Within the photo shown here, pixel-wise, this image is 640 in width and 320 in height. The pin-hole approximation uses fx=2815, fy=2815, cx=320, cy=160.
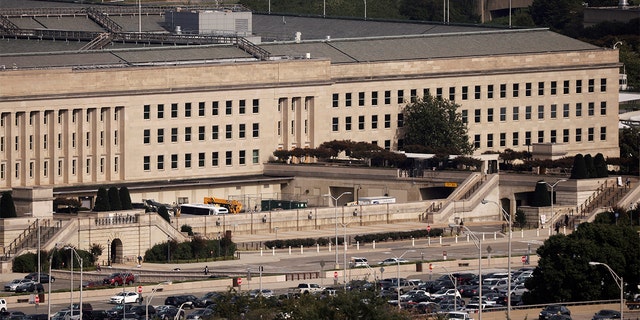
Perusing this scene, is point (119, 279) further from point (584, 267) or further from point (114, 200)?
point (584, 267)

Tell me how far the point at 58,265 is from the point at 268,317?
145 feet

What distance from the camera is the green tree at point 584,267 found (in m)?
160

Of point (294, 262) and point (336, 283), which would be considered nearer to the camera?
point (336, 283)

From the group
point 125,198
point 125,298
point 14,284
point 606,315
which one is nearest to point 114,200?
point 125,198

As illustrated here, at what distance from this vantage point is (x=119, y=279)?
170 metres

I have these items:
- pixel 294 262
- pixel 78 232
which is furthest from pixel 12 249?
pixel 294 262

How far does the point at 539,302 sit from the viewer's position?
160 meters

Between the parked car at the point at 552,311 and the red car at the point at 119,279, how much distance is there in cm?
2801

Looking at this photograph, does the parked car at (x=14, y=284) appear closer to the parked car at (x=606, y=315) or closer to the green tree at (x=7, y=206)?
the green tree at (x=7, y=206)

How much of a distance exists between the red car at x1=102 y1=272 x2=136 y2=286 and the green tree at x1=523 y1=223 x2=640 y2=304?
983 inches

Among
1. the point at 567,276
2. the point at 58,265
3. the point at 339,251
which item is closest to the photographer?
the point at 567,276

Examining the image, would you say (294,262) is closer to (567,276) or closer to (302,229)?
(302,229)

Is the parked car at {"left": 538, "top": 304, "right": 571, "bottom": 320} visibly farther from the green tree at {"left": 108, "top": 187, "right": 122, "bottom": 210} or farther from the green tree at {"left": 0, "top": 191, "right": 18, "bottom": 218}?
the green tree at {"left": 0, "top": 191, "right": 18, "bottom": 218}

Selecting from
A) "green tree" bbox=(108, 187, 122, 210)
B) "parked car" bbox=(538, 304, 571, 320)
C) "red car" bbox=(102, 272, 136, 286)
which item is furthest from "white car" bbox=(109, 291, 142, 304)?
"parked car" bbox=(538, 304, 571, 320)
